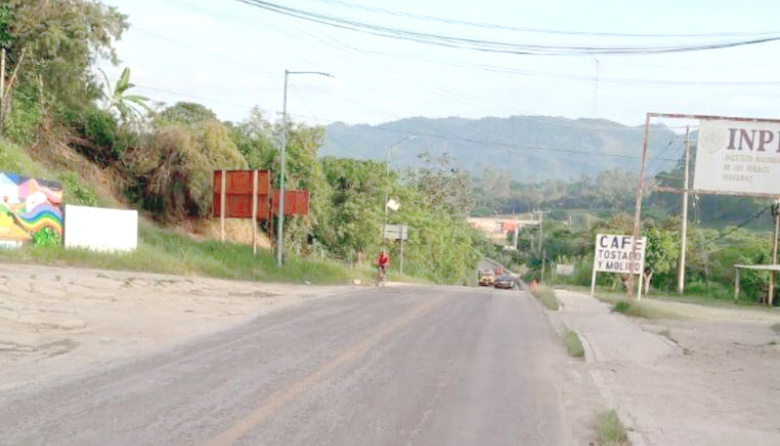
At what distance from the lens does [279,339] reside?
48.3 feet

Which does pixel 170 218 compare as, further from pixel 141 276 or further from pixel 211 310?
pixel 211 310

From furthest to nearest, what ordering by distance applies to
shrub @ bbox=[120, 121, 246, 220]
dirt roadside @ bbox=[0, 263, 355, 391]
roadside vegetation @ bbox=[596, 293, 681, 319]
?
shrub @ bbox=[120, 121, 246, 220] < roadside vegetation @ bbox=[596, 293, 681, 319] < dirt roadside @ bbox=[0, 263, 355, 391]

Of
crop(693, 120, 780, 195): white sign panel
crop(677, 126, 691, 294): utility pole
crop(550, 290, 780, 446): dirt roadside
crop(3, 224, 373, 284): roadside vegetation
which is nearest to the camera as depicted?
crop(550, 290, 780, 446): dirt roadside

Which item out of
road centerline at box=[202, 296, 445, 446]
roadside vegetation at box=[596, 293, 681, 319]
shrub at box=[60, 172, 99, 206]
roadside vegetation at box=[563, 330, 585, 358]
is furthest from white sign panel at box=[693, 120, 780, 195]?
shrub at box=[60, 172, 99, 206]

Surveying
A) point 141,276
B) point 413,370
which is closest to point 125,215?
point 141,276

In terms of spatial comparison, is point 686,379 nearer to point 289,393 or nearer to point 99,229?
point 289,393

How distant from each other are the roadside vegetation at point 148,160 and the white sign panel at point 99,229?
2.98 feet

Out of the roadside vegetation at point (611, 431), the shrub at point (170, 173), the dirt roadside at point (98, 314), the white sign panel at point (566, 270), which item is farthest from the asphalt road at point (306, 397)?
the white sign panel at point (566, 270)

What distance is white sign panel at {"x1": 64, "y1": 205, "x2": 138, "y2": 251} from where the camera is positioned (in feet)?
88.7

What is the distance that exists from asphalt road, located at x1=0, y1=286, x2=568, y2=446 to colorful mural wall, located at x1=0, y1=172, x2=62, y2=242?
38.7 ft

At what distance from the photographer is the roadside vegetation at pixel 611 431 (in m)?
8.35

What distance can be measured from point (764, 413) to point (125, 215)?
76.8 ft

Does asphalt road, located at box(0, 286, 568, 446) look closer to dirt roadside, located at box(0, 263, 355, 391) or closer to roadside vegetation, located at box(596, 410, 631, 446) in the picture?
roadside vegetation, located at box(596, 410, 631, 446)

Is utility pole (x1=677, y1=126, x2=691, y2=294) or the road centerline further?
utility pole (x1=677, y1=126, x2=691, y2=294)
